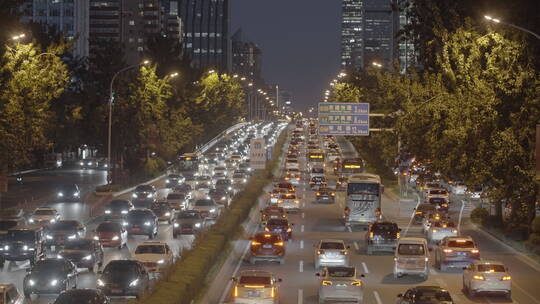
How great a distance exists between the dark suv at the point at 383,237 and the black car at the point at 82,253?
14.4 m

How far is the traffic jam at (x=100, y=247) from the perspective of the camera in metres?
31.4

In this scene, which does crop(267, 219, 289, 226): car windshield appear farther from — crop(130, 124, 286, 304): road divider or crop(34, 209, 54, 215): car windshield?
crop(34, 209, 54, 215): car windshield

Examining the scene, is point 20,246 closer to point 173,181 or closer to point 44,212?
point 44,212

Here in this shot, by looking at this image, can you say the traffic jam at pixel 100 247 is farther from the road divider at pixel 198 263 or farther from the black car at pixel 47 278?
the road divider at pixel 198 263

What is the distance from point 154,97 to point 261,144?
2025 inches

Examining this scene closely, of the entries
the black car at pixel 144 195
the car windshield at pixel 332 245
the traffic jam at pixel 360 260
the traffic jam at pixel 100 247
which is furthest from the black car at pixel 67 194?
the car windshield at pixel 332 245

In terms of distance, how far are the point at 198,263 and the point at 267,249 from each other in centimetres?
905

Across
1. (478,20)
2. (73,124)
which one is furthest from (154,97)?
(478,20)

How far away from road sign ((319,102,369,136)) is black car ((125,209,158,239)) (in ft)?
78.2

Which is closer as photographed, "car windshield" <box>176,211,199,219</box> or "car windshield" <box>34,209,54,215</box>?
"car windshield" <box>176,211,199,219</box>

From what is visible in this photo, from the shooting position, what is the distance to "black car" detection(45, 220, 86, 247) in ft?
150

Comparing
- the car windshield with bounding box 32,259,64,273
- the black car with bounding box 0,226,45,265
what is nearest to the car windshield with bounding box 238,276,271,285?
the car windshield with bounding box 32,259,64,273

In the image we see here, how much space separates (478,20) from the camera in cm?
4847

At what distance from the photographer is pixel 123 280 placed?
1233 inches
